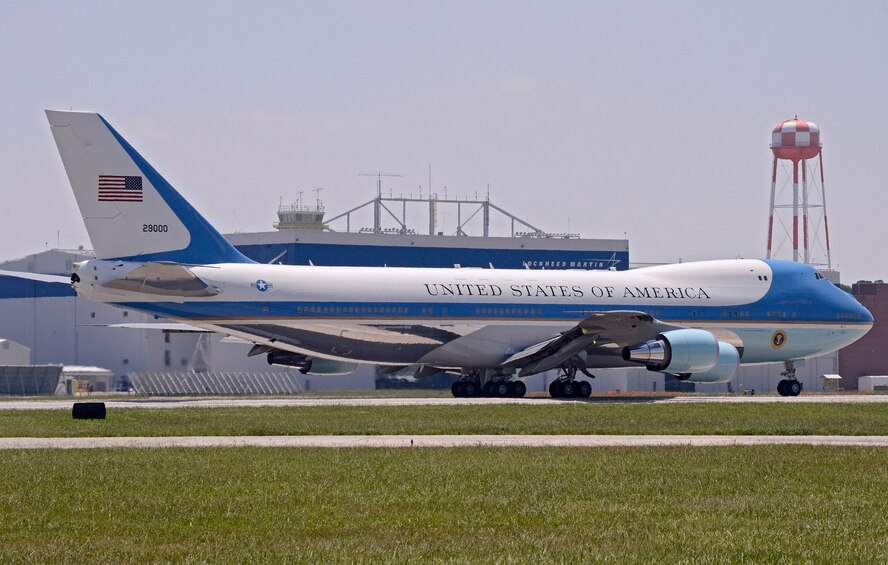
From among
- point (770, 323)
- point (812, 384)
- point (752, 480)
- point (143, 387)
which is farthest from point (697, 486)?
point (812, 384)

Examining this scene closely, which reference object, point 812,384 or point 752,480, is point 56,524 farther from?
point 812,384

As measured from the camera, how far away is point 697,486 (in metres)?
17.1

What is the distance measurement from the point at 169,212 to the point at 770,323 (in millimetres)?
21821

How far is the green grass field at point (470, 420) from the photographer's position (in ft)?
88.8

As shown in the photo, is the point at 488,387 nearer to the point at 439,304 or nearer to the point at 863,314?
the point at 439,304

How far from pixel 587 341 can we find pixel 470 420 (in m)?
12.8

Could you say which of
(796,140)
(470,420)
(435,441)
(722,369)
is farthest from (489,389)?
(796,140)

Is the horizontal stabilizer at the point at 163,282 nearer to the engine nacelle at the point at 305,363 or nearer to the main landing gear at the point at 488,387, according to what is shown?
the engine nacelle at the point at 305,363

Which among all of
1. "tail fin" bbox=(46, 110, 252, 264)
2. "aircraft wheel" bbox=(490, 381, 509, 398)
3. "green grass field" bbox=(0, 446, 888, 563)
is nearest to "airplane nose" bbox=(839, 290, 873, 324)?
"aircraft wheel" bbox=(490, 381, 509, 398)

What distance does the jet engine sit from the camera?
4059 cm

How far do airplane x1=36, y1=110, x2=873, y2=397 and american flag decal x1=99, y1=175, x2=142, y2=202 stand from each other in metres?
0.04

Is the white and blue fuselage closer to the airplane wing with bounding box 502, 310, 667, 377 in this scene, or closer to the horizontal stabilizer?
the horizontal stabilizer

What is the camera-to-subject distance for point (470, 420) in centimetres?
3009

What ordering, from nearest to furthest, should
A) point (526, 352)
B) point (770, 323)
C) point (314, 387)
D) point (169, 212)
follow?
1. point (169, 212)
2. point (526, 352)
3. point (770, 323)
4. point (314, 387)
